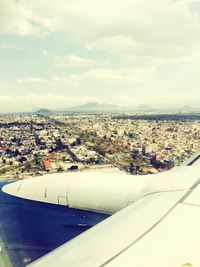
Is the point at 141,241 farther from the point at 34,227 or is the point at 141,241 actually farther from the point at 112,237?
the point at 34,227

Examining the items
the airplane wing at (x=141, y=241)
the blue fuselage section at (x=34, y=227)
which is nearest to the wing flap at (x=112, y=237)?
the airplane wing at (x=141, y=241)

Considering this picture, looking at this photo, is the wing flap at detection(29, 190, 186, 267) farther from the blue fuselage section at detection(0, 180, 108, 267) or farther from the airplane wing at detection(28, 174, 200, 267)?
the blue fuselage section at detection(0, 180, 108, 267)

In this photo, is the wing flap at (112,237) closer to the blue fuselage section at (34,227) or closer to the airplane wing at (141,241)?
the airplane wing at (141,241)

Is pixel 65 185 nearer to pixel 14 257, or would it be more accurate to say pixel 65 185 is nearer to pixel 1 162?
pixel 14 257

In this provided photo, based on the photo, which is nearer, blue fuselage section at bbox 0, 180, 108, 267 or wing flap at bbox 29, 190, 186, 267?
wing flap at bbox 29, 190, 186, 267

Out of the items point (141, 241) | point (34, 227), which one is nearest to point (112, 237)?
point (141, 241)

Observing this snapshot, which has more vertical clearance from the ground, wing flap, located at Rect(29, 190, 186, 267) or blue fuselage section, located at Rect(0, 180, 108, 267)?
wing flap, located at Rect(29, 190, 186, 267)

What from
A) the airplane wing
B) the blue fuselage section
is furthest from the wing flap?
the blue fuselage section
